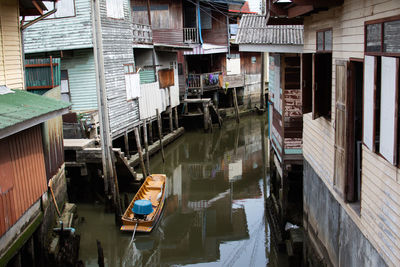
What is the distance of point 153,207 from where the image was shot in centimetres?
1332

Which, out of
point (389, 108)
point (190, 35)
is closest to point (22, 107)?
point (389, 108)

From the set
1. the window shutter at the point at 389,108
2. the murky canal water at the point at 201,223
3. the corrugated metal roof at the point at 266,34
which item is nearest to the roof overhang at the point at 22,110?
the murky canal water at the point at 201,223

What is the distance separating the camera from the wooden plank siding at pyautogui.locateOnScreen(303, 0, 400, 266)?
14.9 feet

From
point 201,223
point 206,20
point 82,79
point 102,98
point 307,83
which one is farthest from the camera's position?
point 206,20

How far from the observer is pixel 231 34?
33.7m

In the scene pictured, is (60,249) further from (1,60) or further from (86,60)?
(86,60)

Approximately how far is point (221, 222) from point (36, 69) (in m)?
8.52

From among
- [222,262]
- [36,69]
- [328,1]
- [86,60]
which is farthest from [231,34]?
[328,1]

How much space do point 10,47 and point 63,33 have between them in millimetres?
7516

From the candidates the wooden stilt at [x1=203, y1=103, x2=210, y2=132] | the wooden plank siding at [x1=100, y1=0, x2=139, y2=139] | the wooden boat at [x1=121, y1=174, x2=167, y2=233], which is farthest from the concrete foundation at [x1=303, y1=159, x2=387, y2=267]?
the wooden stilt at [x1=203, y1=103, x2=210, y2=132]

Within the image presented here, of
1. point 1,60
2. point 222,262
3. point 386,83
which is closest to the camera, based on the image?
point 386,83

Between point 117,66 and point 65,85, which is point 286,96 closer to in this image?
point 117,66

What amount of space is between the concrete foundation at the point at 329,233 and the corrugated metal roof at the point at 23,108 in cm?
525

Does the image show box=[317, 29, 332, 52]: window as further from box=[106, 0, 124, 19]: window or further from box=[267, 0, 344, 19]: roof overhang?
box=[106, 0, 124, 19]: window
